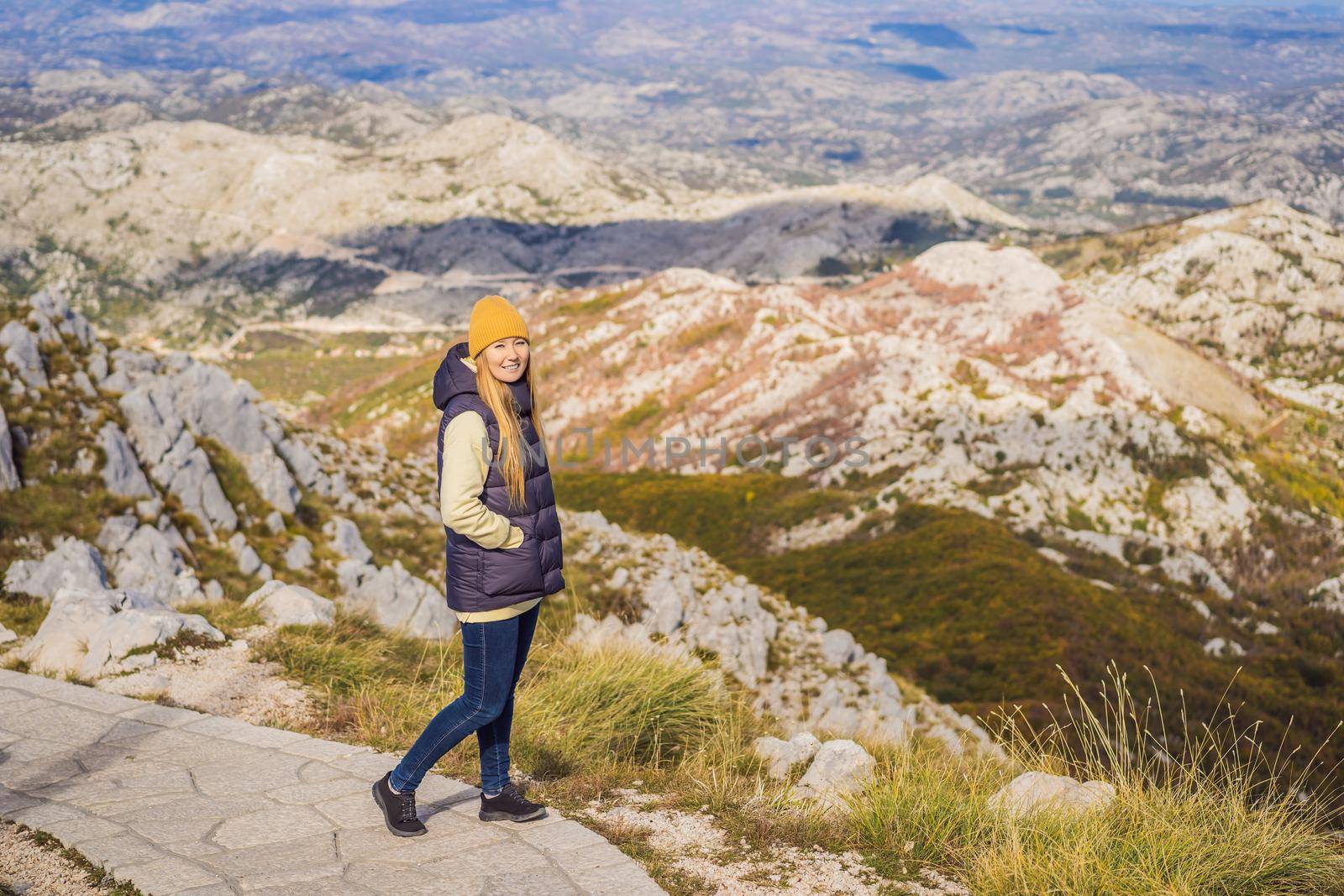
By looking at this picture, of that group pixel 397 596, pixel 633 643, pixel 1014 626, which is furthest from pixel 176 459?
pixel 1014 626

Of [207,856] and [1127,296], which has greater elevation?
[207,856]

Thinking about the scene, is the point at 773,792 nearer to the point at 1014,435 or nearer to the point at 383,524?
the point at 383,524

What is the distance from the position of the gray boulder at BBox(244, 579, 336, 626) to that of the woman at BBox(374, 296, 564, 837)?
6.17m

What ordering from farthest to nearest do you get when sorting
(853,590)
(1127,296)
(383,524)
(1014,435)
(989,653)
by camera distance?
1. (1127,296)
2. (1014,435)
3. (853,590)
4. (989,653)
5. (383,524)

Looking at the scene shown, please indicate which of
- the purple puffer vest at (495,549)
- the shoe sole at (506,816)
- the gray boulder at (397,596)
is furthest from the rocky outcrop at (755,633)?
the purple puffer vest at (495,549)

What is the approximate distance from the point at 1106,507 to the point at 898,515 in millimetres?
20065

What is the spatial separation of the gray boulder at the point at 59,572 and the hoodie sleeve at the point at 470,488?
1200 cm

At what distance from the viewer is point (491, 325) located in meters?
5.72

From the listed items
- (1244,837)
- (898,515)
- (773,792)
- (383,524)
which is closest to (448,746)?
(773,792)

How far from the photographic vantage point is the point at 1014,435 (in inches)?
2896

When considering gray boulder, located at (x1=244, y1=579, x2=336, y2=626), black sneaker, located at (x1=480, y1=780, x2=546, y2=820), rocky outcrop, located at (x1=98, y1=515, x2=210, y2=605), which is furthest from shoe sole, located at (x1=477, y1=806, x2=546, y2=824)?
rocky outcrop, located at (x1=98, y1=515, x2=210, y2=605)

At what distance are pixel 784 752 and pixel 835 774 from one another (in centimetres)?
100

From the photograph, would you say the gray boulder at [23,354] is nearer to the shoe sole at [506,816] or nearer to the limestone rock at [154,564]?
the limestone rock at [154,564]

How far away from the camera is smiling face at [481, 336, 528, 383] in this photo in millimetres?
5730
